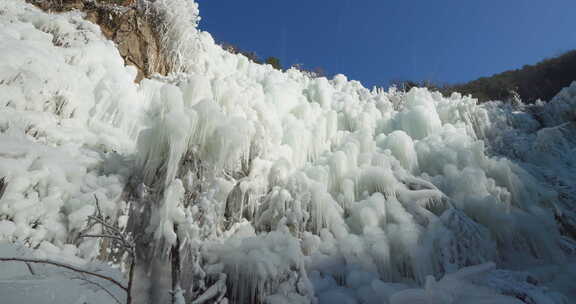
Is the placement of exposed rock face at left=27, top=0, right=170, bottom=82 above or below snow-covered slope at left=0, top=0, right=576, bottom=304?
above

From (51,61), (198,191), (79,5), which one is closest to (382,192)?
(198,191)

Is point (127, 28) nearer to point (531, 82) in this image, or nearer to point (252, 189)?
point (252, 189)

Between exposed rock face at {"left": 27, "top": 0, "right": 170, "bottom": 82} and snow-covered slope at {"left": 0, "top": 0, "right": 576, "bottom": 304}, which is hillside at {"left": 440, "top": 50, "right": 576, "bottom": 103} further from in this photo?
exposed rock face at {"left": 27, "top": 0, "right": 170, "bottom": 82}

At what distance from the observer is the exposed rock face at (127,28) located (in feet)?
18.0

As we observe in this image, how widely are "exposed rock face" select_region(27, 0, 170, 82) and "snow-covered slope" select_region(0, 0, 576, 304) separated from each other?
25 cm

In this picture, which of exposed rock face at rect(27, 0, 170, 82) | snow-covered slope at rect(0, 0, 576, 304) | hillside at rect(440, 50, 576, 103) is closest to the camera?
snow-covered slope at rect(0, 0, 576, 304)

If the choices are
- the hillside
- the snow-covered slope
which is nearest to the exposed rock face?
the snow-covered slope

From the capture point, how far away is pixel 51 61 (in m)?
4.29

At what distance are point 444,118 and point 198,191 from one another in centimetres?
503

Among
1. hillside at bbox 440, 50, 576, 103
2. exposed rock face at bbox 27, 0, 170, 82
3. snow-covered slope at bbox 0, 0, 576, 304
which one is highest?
hillside at bbox 440, 50, 576, 103

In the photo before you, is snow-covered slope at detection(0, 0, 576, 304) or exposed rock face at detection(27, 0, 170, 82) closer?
snow-covered slope at detection(0, 0, 576, 304)

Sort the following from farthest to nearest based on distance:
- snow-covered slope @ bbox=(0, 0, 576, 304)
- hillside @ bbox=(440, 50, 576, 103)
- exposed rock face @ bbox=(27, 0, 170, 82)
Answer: hillside @ bbox=(440, 50, 576, 103) < exposed rock face @ bbox=(27, 0, 170, 82) < snow-covered slope @ bbox=(0, 0, 576, 304)

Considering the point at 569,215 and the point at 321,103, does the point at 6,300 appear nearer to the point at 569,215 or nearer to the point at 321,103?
the point at 321,103

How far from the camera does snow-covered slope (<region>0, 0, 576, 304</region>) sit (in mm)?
3352
